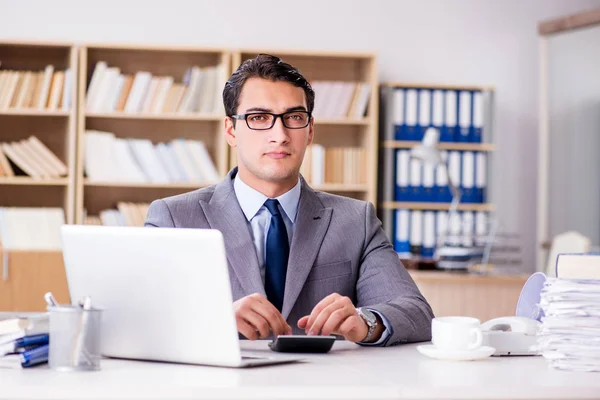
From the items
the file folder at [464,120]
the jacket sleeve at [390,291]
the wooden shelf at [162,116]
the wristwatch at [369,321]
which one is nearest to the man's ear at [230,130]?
the jacket sleeve at [390,291]

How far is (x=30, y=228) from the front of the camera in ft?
16.4

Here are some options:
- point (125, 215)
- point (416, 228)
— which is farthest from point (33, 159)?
Answer: point (416, 228)

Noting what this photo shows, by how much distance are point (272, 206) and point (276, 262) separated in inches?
5.8

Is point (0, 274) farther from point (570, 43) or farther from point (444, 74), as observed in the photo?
point (570, 43)

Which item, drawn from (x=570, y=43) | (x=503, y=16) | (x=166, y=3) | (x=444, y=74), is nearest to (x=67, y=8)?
A: (x=166, y=3)

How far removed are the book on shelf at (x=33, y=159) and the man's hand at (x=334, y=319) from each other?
Result: 3580 mm

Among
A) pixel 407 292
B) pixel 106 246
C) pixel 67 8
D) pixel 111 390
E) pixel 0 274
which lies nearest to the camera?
pixel 111 390

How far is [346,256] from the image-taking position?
2.27m

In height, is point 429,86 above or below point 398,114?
above

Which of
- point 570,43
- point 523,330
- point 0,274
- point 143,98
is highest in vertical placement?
point 570,43

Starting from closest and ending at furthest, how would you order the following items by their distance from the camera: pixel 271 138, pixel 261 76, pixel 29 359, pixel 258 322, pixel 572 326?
pixel 29 359, pixel 572 326, pixel 258 322, pixel 271 138, pixel 261 76

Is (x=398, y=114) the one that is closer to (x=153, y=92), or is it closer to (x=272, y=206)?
(x=153, y=92)

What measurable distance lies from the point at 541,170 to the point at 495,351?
4.10m

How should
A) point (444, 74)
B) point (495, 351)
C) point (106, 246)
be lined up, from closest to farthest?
point (106, 246)
point (495, 351)
point (444, 74)
